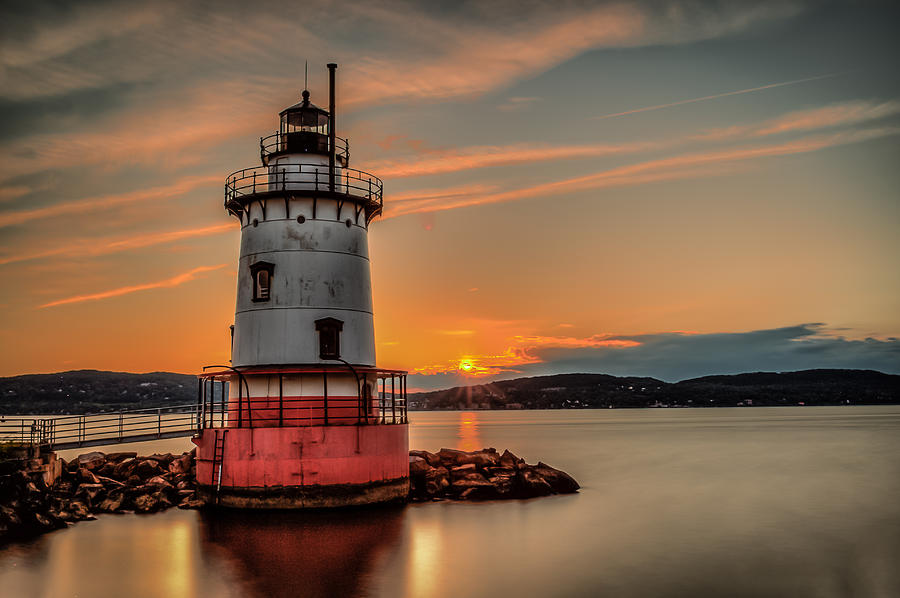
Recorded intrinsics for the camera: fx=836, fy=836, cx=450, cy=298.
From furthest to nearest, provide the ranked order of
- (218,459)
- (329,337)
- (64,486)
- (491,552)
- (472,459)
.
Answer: (472,459) < (64,486) < (329,337) < (218,459) < (491,552)

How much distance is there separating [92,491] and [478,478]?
1119 cm

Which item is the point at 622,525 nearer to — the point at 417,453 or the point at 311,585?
the point at 417,453

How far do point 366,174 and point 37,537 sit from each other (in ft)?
41.6

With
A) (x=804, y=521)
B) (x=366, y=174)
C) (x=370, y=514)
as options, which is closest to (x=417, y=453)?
(x=370, y=514)

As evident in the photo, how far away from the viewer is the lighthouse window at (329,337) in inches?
906

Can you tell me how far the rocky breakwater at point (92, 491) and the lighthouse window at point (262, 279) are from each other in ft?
19.2

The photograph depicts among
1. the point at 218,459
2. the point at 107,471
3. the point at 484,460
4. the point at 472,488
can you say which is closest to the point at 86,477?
the point at 107,471

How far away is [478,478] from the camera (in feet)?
→ 85.1

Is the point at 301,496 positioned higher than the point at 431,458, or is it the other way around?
the point at 431,458

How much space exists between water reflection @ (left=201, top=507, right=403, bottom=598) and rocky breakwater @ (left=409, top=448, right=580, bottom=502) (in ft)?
9.16

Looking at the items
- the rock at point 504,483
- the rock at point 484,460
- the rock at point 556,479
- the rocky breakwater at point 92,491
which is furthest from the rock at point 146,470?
the rock at point 556,479

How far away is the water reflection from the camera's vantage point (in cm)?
1584

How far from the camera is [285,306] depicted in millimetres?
23094

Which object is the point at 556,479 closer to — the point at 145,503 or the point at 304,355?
the point at 304,355
